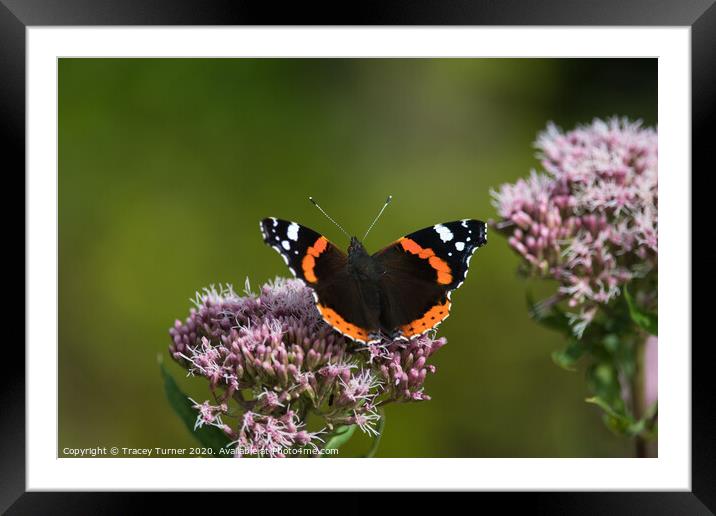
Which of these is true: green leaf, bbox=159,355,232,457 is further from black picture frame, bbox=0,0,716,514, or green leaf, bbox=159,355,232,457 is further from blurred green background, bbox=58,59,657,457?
blurred green background, bbox=58,59,657,457

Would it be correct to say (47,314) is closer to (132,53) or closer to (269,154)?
(132,53)

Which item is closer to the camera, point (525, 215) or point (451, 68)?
point (525, 215)

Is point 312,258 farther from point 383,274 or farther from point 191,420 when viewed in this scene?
point 191,420

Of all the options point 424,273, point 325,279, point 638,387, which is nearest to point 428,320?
point 424,273

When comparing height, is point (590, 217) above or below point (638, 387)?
above

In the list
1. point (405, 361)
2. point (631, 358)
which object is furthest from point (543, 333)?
point (405, 361)

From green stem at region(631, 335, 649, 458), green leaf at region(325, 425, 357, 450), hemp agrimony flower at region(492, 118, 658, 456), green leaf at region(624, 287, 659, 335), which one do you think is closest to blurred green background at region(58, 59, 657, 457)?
green stem at region(631, 335, 649, 458)
